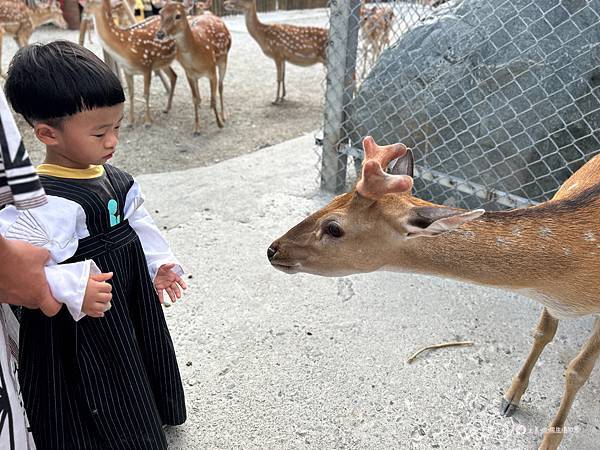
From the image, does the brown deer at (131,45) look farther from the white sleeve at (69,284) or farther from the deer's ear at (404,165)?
the white sleeve at (69,284)

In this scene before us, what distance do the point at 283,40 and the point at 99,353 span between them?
613 centimetres

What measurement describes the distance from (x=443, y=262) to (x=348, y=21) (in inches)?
85.5

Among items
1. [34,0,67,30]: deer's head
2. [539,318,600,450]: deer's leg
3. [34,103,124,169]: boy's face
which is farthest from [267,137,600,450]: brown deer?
[34,0,67,30]: deer's head

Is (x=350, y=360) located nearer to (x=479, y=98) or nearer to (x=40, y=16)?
(x=479, y=98)

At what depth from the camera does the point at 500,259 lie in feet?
5.17

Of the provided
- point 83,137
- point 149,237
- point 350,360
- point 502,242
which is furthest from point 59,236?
point 350,360

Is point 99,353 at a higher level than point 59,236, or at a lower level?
lower

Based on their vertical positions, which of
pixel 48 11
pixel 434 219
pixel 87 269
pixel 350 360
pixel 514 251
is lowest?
pixel 350 360

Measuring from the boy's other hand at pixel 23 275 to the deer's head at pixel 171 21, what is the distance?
4.72 m

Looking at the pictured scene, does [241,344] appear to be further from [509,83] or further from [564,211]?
[509,83]

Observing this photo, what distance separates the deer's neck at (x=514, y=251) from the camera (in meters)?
1.58

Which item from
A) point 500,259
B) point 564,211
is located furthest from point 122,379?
point 564,211

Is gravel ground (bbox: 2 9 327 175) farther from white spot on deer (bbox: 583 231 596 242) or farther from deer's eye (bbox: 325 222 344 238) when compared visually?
white spot on deer (bbox: 583 231 596 242)

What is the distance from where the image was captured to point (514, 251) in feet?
5.17
